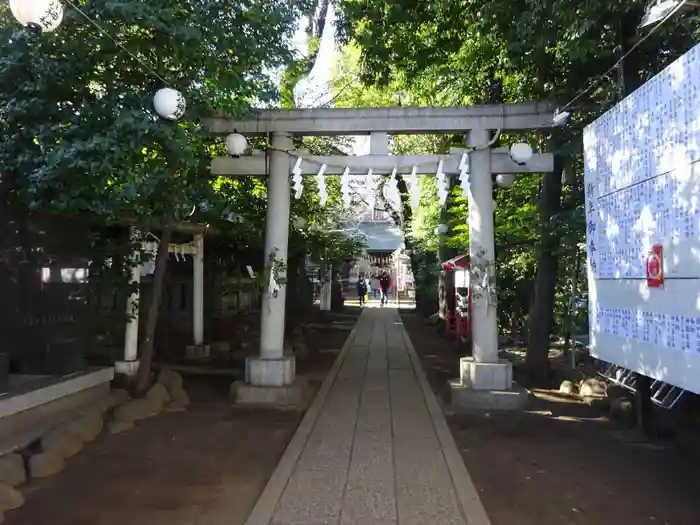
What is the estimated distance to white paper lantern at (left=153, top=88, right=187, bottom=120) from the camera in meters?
6.98

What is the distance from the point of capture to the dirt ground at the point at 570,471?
533cm

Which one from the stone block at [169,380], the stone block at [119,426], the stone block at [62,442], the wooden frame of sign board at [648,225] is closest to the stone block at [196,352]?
the stone block at [169,380]

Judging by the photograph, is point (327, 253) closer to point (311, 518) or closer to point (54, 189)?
point (54, 189)

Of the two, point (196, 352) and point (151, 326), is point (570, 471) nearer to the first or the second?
point (151, 326)

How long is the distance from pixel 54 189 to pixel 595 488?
6.19 m

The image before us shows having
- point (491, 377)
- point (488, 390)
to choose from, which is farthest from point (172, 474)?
point (491, 377)

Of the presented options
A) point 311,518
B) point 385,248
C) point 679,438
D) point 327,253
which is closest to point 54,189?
point 311,518

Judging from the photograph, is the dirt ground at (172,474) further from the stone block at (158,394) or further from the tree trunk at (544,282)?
the tree trunk at (544,282)

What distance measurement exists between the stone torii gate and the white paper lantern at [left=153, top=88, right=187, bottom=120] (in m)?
2.59

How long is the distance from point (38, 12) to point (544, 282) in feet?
29.0

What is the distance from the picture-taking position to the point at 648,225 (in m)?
5.41

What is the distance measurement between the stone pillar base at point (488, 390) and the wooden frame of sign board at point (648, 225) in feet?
8.64

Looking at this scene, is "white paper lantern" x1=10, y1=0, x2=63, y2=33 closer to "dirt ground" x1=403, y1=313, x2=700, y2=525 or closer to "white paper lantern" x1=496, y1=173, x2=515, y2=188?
"dirt ground" x1=403, y1=313, x2=700, y2=525

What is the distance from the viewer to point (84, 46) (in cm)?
696
